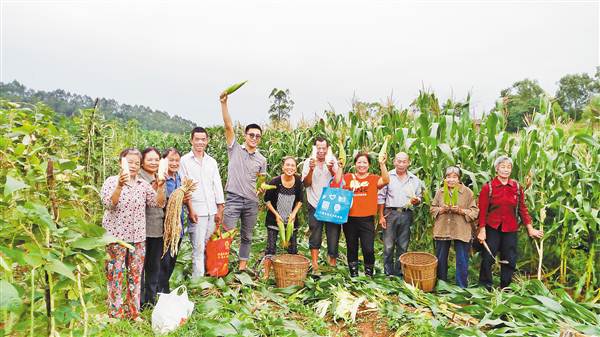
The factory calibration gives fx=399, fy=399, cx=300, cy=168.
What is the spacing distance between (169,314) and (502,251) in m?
3.56

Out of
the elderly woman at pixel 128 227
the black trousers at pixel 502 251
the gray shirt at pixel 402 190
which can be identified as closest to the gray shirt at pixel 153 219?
the elderly woman at pixel 128 227

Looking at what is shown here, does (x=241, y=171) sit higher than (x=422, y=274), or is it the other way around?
(x=241, y=171)

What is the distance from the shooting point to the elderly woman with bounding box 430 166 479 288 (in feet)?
14.4

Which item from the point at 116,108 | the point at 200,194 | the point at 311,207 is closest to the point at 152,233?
the point at 200,194

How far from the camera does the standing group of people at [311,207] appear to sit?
11.9ft

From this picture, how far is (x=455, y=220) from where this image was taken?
446cm

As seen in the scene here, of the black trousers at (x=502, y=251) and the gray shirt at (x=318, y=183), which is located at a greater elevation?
the gray shirt at (x=318, y=183)

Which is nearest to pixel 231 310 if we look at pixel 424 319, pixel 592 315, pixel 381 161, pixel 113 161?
pixel 424 319

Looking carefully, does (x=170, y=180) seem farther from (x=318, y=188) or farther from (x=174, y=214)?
(x=318, y=188)

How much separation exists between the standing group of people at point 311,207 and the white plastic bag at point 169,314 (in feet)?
1.15

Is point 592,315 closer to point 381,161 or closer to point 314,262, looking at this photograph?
point 381,161

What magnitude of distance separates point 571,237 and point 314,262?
2.85 m

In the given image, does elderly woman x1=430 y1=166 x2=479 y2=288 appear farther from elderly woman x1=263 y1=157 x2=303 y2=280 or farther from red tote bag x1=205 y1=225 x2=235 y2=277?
red tote bag x1=205 y1=225 x2=235 y2=277

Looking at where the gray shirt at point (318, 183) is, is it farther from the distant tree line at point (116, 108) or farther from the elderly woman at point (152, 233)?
the distant tree line at point (116, 108)
